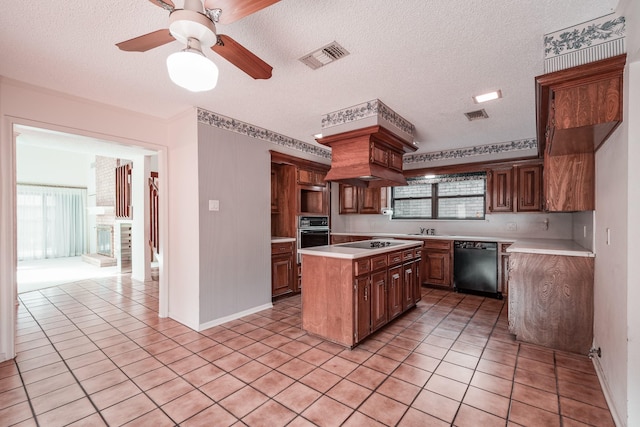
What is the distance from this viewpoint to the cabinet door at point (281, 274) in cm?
428

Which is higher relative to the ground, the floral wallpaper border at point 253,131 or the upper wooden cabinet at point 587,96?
the floral wallpaper border at point 253,131

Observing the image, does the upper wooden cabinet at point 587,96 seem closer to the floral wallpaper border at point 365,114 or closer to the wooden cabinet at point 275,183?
the floral wallpaper border at point 365,114

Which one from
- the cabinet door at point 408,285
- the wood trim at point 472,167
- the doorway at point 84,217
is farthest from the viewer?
the doorway at point 84,217

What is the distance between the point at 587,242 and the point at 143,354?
4.59m

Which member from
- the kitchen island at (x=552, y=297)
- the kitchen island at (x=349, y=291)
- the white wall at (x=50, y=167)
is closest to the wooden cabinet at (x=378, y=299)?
the kitchen island at (x=349, y=291)

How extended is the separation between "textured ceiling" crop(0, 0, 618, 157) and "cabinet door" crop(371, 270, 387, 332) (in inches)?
74.5

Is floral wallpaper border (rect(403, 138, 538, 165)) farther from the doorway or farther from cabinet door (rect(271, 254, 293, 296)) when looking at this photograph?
the doorway

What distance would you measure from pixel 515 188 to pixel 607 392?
327cm

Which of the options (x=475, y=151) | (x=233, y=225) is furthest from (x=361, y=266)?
(x=475, y=151)

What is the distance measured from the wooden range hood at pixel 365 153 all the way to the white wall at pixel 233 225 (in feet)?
3.70

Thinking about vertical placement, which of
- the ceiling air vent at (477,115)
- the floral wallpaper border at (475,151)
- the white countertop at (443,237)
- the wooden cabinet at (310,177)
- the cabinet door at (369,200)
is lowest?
the white countertop at (443,237)

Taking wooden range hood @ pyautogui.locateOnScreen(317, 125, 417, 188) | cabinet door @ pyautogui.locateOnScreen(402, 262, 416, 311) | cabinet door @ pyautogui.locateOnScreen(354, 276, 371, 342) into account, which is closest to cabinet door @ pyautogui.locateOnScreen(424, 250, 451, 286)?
cabinet door @ pyautogui.locateOnScreen(402, 262, 416, 311)

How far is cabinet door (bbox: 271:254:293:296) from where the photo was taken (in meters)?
4.28

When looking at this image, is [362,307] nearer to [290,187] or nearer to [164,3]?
[290,187]
